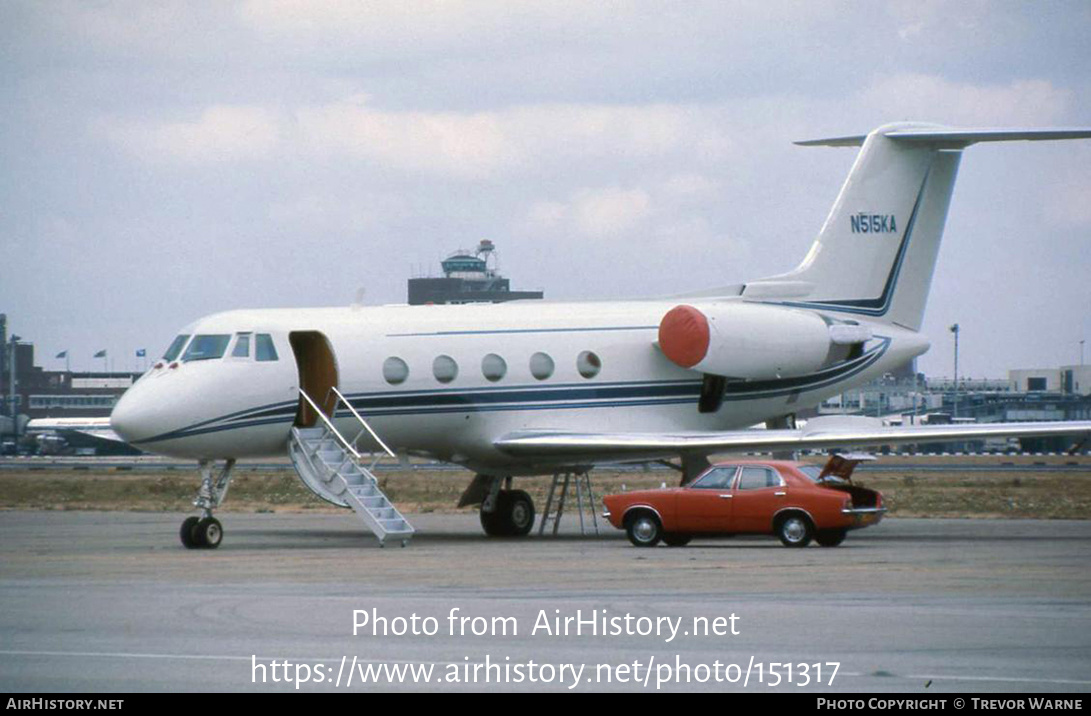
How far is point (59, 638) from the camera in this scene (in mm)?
15094

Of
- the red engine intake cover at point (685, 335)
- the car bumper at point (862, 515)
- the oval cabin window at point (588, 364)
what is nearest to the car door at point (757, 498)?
the car bumper at point (862, 515)

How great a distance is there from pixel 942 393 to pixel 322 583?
158015 millimetres

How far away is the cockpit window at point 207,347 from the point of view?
95.1 ft

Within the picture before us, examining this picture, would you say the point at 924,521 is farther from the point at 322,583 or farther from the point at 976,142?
the point at 322,583

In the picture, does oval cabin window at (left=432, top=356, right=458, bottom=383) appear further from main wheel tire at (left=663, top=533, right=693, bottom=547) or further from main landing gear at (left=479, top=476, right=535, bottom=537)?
main wheel tire at (left=663, top=533, right=693, bottom=547)

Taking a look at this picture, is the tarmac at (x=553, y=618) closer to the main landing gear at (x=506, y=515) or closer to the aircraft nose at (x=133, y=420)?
the aircraft nose at (x=133, y=420)

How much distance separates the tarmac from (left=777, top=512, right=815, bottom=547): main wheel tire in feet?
2.52

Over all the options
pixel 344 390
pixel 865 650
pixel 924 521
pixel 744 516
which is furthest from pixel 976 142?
pixel 865 650

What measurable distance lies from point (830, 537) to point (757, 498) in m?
1.31

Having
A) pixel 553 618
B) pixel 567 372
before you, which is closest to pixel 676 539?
pixel 567 372

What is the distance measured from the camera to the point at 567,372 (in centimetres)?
3200

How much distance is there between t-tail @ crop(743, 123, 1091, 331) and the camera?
116ft

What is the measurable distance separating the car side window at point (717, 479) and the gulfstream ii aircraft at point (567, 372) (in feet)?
8.05

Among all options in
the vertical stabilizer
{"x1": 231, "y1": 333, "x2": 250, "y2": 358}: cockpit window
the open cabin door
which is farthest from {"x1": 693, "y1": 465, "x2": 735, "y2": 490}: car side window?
the vertical stabilizer
